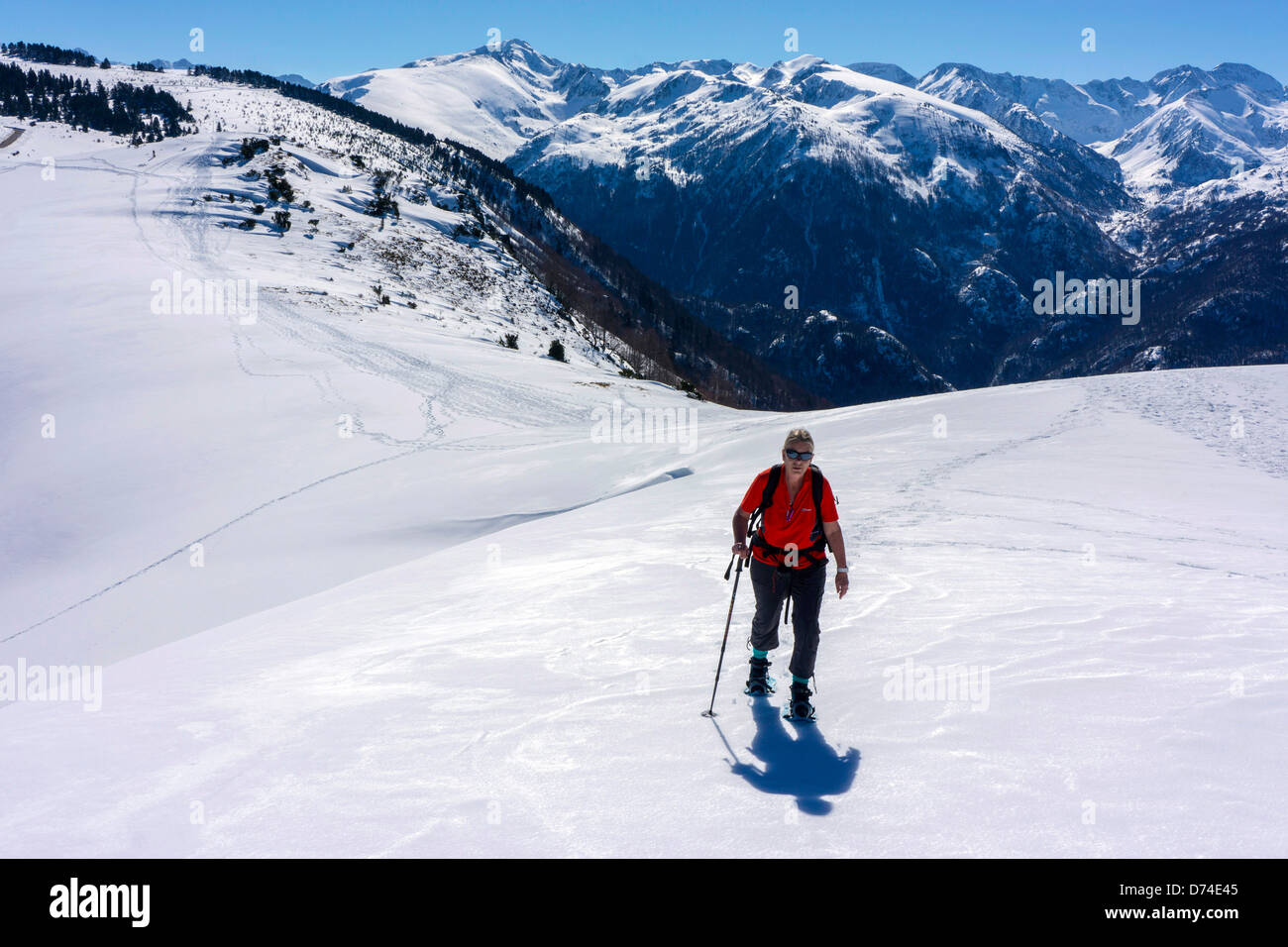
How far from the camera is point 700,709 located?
6.24m

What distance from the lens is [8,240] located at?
36531 mm

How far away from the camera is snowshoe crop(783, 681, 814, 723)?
5949 mm

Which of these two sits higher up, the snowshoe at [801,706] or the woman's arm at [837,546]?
the woman's arm at [837,546]

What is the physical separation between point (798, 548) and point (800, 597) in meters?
0.47

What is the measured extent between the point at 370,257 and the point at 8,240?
916 inches

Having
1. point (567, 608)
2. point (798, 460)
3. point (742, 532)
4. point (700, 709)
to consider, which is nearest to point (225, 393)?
point (567, 608)

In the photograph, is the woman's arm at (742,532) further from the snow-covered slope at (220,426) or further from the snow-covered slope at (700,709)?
the snow-covered slope at (220,426)

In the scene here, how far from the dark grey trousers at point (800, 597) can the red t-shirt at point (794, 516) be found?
0.43 feet

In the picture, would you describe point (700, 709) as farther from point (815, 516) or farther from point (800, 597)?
point (815, 516)

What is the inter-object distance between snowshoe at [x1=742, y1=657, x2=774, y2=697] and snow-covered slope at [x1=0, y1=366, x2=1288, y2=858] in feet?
0.67

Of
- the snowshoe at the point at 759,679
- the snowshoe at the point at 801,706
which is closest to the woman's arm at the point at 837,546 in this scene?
the snowshoe at the point at 801,706

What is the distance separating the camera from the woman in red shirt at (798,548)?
570 cm

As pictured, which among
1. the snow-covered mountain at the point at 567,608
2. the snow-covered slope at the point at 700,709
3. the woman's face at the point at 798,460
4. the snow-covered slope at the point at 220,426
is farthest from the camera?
the snow-covered slope at the point at 220,426

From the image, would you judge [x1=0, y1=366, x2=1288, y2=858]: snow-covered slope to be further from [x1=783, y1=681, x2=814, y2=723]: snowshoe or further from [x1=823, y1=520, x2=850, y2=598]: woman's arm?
[x1=823, y1=520, x2=850, y2=598]: woman's arm
